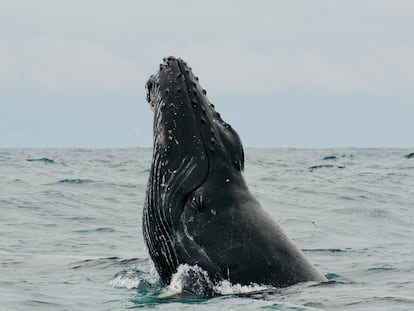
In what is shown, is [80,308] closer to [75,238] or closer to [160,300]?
[160,300]

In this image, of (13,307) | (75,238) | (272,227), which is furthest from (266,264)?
(75,238)

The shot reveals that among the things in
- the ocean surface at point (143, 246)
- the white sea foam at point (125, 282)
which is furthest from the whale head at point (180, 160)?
the white sea foam at point (125, 282)

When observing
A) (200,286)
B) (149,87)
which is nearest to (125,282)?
(200,286)

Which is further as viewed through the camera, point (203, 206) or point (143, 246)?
point (143, 246)

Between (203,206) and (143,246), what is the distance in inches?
273

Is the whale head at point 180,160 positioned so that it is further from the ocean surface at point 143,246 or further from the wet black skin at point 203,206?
the ocean surface at point 143,246

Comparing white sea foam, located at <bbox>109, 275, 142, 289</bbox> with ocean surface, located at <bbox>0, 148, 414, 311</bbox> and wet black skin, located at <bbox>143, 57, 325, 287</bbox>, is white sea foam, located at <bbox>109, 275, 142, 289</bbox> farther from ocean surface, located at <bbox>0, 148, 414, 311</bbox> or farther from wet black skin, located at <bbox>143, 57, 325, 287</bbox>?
wet black skin, located at <bbox>143, 57, 325, 287</bbox>

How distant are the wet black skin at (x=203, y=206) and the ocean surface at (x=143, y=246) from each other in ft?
0.78

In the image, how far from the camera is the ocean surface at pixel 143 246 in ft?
26.0

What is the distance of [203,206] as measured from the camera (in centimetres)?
827

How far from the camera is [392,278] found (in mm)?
10555

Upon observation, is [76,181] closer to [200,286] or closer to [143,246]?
[143,246]

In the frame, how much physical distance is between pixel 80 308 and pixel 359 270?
Answer: 4.83 m

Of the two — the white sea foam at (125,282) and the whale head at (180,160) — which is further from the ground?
the whale head at (180,160)
